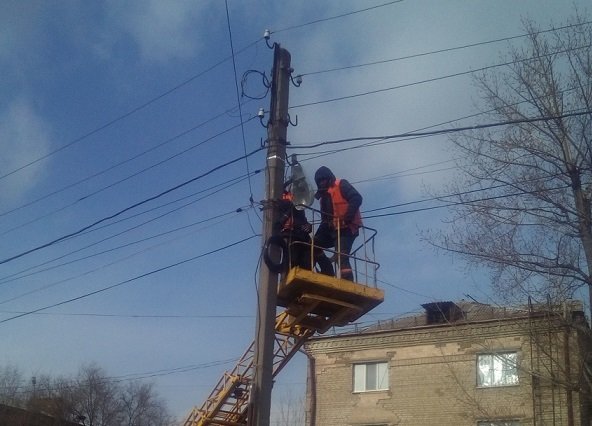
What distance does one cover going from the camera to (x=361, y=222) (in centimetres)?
1157

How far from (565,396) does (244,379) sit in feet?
38.2

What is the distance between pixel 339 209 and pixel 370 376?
15794mm

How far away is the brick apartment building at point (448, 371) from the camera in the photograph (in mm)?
22234

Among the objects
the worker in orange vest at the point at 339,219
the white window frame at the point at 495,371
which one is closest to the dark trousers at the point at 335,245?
the worker in orange vest at the point at 339,219

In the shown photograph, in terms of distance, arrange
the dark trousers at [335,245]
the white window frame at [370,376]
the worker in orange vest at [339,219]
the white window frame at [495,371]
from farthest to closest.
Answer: the white window frame at [370,376] < the white window frame at [495,371] < the worker in orange vest at [339,219] < the dark trousers at [335,245]

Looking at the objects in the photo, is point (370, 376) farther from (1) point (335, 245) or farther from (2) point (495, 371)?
(1) point (335, 245)

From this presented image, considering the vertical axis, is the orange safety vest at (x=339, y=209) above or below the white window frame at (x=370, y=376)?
above

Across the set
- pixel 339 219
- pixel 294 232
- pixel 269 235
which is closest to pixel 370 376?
Answer: pixel 339 219

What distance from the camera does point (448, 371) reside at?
24.5 metres

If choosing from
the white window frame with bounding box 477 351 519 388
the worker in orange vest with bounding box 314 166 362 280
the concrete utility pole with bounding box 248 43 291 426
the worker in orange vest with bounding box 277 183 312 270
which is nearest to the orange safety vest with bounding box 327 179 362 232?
the worker in orange vest with bounding box 314 166 362 280

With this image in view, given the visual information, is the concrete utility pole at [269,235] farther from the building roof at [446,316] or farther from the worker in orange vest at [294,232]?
the building roof at [446,316]

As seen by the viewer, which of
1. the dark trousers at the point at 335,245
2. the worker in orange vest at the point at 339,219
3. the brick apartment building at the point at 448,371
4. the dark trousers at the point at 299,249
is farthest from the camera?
the brick apartment building at the point at 448,371

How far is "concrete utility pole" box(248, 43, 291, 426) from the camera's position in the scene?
9.64 m

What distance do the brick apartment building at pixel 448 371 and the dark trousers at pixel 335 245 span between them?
34.4 ft
